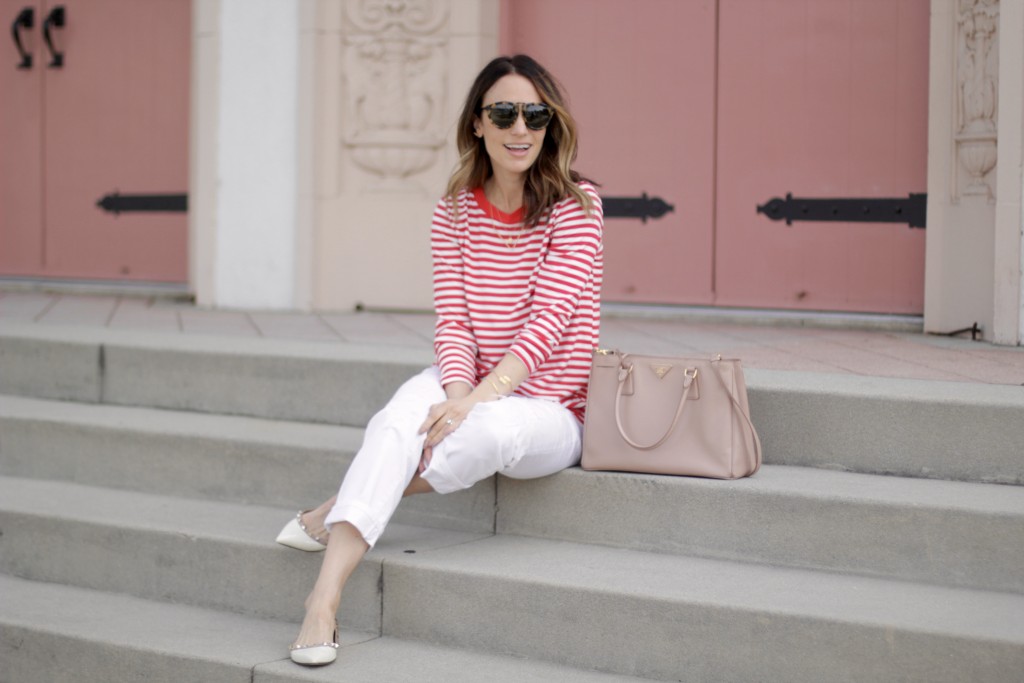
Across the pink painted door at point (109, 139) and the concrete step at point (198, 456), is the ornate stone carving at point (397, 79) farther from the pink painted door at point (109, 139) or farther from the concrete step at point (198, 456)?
the concrete step at point (198, 456)

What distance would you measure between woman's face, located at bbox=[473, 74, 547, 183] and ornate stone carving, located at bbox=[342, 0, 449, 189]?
2.49m

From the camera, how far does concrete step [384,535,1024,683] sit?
107 inches

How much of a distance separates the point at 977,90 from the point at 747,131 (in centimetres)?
104

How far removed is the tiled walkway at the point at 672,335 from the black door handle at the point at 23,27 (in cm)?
136

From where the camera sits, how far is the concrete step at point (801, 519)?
119 inches

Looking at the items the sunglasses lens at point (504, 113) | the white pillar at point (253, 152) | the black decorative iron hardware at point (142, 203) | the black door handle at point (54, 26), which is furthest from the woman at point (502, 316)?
the black door handle at point (54, 26)

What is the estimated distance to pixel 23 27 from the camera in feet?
22.9

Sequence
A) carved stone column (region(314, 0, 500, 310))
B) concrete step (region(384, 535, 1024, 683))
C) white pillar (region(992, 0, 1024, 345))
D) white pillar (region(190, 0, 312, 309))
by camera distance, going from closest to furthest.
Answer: concrete step (region(384, 535, 1024, 683)) → white pillar (region(992, 0, 1024, 345)) → carved stone column (region(314, 0, 500, 310)) → white pillar (region(190, 0, 312, 309))

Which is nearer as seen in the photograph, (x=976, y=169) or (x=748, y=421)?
(x=748, y=421)

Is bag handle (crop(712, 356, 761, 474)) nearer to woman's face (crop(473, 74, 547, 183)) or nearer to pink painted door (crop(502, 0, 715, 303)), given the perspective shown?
woman's face (crop(473, 74, 547, 183))

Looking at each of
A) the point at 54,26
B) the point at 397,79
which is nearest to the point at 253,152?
the point at 397,79

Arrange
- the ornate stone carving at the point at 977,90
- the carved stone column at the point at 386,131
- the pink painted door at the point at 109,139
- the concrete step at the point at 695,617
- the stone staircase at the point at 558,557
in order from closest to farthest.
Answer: the concrete step at the point at 695,617, the stone staircase at the point at 558,557, the ornate stone carving at the point at 977,90, the carved stone column at the point at 386,131, the pink painted door at the point at 109,139

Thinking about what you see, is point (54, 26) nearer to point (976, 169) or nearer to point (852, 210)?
point (852, 210)

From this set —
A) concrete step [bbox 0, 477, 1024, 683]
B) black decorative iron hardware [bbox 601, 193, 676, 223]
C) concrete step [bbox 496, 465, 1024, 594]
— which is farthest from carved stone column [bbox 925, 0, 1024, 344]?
concrete step [bbox 0, 477, 1024, 683]
